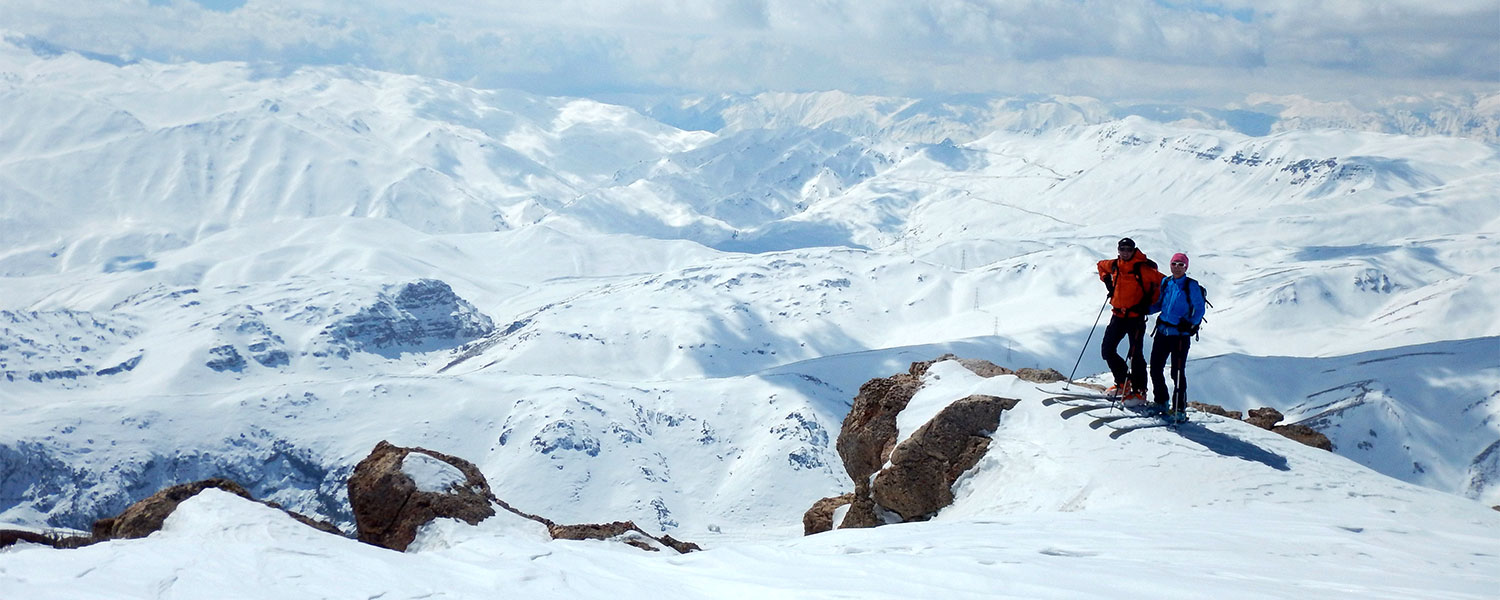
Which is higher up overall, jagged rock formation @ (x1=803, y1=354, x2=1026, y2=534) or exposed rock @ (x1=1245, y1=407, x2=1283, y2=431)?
exposed rock @ (x1=1245, y1=407, x2=1283, y2=431)

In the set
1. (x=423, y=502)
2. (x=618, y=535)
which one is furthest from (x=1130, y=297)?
(x=423, y=502)

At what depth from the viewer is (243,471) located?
15200 centimetres

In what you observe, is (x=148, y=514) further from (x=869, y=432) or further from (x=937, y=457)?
(x=869, y=432)

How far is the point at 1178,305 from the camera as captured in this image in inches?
710

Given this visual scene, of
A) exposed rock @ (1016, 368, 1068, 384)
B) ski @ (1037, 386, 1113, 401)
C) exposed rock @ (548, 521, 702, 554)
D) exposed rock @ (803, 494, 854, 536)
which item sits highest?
exposed rock @ (1016, 368, 1068, 384)

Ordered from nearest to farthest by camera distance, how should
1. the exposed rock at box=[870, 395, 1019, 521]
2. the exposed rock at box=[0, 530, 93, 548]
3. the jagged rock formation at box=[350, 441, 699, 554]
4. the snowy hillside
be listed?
the snowy hillside → the exposed rock at box=[0, 530, 93, 548] → the jagged rock formation at box=[350, 441, 699, 554] → the exposed rock at box=[870, 395, 1019, 521]

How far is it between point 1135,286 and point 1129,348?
117 cm

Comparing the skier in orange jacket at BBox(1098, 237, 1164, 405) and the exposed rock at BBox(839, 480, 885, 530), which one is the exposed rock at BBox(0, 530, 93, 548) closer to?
the exposed rock at BBox(839, 480, 885, 530)

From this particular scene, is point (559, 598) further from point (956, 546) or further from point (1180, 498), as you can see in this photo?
point (1180, 498)

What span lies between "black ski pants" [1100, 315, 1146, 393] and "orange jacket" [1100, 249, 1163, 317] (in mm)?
171

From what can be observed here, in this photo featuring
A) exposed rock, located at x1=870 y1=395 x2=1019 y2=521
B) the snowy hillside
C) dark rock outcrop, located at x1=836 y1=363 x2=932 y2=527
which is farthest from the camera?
dark rock outcrop, located at x1=836 y1=363 x2=932 y2=527

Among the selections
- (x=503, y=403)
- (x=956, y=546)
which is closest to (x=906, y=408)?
(x=956, y=546)

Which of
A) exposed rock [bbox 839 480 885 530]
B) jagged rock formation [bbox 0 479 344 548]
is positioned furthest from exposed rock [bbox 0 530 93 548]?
exposed rock [bbox 839 480 885 530]

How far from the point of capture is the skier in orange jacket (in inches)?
722
